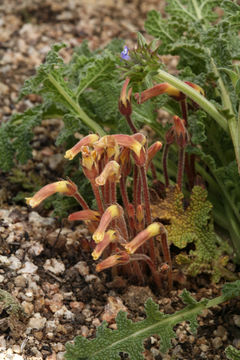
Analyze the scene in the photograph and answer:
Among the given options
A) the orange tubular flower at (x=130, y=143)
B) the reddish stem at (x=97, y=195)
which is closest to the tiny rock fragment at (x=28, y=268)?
the reddish stem at (x=97, y=195)

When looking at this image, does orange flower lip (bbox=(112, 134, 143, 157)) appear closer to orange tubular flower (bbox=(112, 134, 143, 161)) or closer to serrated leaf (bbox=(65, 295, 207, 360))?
orange tubular flower (bbox=(112, 134, 143, 161))

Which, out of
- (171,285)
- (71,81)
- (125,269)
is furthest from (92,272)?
(71,81)

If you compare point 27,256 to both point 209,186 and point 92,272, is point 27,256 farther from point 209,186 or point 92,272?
point 209,186

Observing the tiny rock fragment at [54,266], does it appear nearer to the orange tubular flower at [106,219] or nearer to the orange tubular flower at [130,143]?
the orange tubular flower at [106,219]

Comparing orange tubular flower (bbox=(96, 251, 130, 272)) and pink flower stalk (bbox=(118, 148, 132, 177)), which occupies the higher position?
pink flower stalk (bbox=(118, 148, 132, 177))

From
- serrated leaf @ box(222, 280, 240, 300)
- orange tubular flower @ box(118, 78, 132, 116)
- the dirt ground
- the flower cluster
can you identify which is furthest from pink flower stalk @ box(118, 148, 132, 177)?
serrated leaf @ box(222, 280, 240, 300)

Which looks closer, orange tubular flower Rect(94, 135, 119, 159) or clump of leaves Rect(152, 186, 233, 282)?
orange tubular flower Rect(94, 135, 119, 159)
